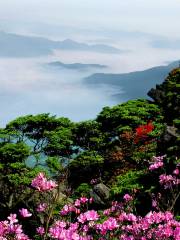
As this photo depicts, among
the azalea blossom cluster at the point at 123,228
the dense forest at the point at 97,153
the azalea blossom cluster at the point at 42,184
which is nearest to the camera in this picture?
the azalea blossom cluster at the point at 123,228

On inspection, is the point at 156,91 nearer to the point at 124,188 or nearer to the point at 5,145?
the point at 5,145

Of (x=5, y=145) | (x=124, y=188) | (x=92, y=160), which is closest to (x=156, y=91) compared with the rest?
(x=92, y=160)

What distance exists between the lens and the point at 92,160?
36.8 m

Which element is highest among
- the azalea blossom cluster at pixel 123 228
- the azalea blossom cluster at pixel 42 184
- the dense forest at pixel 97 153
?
the azalea blossom cluster at pixel 42 184

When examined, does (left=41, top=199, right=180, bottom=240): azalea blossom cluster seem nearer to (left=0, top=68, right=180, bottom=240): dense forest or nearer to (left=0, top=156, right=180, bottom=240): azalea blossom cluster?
(left=0, top=156, right=180, bottom=240): azalea blossom cluster

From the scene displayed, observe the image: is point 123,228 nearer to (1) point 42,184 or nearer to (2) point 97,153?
(1) point 42,184

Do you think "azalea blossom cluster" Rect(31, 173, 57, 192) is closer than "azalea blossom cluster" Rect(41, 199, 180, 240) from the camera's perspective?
No

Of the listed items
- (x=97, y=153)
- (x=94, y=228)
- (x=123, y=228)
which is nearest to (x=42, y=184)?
(x=94, y=228)

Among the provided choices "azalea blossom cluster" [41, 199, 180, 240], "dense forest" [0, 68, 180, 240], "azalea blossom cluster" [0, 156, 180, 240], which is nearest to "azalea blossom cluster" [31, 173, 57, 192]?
"azalea blossom cluster" [0, 156, 180, 240]

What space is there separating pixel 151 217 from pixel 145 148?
85.5ft

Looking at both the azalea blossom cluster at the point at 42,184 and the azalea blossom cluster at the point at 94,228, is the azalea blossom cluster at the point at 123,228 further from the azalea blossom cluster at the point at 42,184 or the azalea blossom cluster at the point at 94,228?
the azalea blossom cluster at the point at 42,184

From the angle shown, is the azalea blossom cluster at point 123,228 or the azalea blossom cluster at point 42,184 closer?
the azalea blossom cluster at point 123,228

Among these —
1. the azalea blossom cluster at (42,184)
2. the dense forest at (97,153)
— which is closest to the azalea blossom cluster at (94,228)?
the azalea blossom cluster at (42,184)

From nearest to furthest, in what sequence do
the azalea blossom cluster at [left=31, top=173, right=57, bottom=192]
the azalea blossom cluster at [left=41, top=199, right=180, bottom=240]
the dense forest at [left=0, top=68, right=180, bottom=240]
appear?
the azalea blossom cluster at [left=41, top=199, right=180, bottom=240], the azalea blossom cluster at [left=31, top=173, right=57, bottom=192], the dense forest at [left=0, top=68, right=180, bottom=240]
